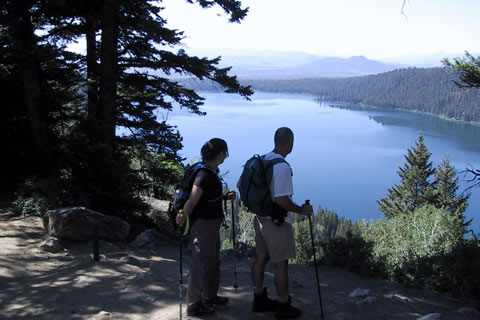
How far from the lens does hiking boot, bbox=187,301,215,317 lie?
12.1ft

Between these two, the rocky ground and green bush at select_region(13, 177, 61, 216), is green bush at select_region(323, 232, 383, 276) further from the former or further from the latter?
green bush at select_region(13, 177, 61, 216)

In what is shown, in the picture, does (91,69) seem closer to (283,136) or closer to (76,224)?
(76,224)

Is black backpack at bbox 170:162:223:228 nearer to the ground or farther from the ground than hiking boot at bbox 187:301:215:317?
farther from the ground

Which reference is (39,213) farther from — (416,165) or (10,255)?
(416,165)

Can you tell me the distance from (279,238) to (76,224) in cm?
407

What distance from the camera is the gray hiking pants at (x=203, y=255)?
3625mm

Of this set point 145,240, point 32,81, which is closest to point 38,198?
point 145,240

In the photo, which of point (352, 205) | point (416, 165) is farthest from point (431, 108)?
point (416, 165)

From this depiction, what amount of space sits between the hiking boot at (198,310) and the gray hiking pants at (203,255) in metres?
0.04

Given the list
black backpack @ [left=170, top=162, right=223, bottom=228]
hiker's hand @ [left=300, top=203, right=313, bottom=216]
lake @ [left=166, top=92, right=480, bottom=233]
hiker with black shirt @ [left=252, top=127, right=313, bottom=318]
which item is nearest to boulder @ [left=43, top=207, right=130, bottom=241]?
black backpack @ [left=170, top=162, right=223, bottom=228]

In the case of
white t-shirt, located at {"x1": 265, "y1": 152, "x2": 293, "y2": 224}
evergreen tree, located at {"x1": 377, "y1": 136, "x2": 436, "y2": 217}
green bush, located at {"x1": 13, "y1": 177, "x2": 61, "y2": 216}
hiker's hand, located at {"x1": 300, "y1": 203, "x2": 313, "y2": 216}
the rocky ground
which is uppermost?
white t-shirt, located at {"x1": 265, "y1": 152, "x2": 293, "y2": 224}

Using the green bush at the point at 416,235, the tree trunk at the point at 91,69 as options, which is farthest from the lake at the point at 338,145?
the tree trunk at the point at 91,69

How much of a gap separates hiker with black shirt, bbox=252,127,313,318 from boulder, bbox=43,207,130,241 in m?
3.42

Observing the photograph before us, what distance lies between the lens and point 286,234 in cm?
360
